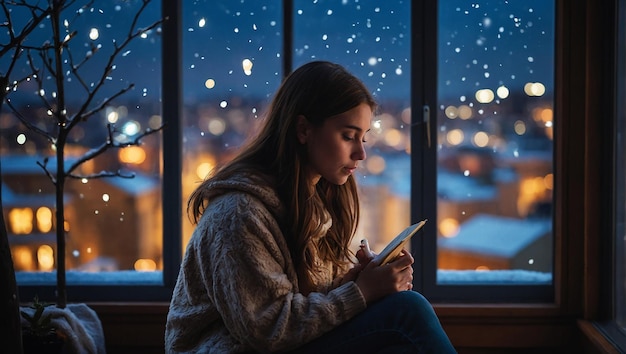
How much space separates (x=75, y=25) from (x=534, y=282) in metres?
1.98

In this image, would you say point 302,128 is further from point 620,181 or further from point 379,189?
point 620,181

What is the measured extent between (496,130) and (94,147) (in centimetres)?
151

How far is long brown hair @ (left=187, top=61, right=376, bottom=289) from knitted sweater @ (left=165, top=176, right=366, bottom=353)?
0.16ft

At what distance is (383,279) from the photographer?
1.66 m

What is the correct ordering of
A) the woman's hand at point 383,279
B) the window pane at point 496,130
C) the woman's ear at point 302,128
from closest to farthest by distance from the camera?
the woman's hand at point 383,279, the woman's ear at point 302,128, the window pane at point 496,130

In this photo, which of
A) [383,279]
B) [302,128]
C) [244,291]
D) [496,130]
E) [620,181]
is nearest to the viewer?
[244,291]

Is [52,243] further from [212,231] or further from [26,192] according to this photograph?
[212,231]

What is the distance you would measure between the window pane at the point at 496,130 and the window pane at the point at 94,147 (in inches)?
43.2

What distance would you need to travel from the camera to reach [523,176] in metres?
2.78

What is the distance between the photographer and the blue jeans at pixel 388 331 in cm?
156

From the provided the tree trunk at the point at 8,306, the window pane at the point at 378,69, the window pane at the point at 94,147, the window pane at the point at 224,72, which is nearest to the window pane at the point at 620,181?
the window pane at the point at 378,69

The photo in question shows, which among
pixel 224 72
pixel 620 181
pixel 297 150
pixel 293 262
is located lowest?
pixel 293 262

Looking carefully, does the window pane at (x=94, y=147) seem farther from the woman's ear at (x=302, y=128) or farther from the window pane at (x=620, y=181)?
the window pane at (x=620, y=181)

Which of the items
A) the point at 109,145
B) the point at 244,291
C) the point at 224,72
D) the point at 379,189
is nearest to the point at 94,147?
the point at 109,145
